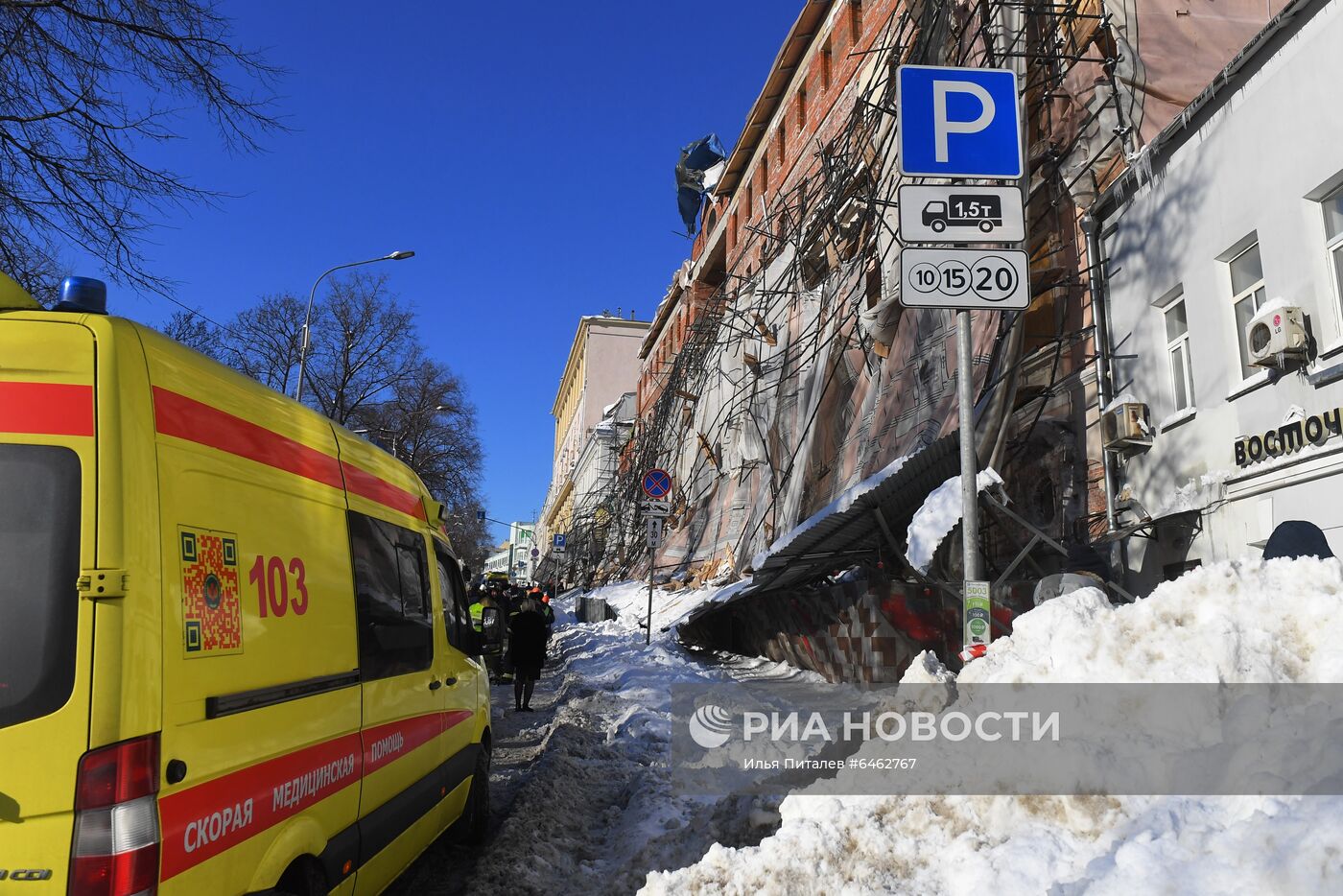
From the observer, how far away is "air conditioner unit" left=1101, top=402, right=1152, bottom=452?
10.0 metres

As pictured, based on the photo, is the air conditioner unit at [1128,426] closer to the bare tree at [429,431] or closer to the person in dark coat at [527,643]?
the person in dark coat at [527,643]

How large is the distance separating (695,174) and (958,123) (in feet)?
136

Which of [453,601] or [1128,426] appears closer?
[453,601]

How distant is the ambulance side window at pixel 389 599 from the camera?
4090 millimetres

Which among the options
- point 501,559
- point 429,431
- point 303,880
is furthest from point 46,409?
point 501,559

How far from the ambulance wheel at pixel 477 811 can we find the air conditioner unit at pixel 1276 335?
7.01 m

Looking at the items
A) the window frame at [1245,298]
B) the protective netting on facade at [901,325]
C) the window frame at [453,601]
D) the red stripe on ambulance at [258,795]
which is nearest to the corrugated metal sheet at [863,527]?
the protective netting on facade at [901,325]

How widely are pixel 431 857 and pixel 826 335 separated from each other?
13.2m

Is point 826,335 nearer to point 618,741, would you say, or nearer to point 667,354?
point 618,741

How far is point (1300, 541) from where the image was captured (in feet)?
16.2

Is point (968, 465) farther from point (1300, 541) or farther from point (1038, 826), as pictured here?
point (1038, 826)

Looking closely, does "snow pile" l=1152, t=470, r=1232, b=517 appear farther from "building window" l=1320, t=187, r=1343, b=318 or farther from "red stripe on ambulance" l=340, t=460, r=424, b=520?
"red stripe on ambulance" l=340, t=460, r=424, b=520

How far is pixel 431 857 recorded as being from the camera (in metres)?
5.62

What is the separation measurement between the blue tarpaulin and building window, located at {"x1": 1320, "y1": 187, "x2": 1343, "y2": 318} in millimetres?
36647
